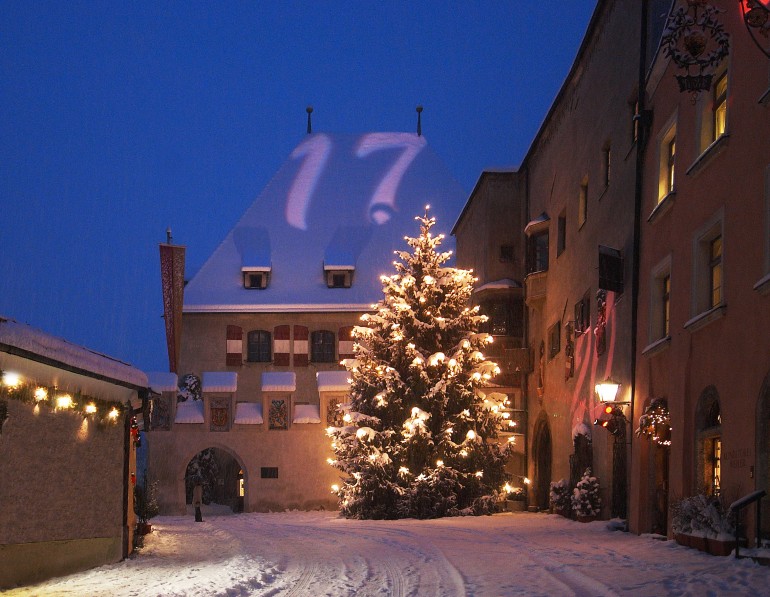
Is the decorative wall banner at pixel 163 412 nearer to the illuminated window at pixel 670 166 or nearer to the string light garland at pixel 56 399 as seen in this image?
the string light garland at pixel 56 399

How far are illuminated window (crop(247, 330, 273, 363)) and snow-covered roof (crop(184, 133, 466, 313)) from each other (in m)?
1.09

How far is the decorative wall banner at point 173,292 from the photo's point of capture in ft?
141

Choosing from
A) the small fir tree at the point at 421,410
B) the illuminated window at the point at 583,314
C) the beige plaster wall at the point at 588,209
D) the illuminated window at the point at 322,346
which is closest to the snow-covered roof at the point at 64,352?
the beige plaster wall at the point at 588,209

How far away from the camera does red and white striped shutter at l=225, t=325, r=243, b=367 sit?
145 ft

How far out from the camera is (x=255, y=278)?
1802 inches

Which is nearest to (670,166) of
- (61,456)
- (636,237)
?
(636,237)

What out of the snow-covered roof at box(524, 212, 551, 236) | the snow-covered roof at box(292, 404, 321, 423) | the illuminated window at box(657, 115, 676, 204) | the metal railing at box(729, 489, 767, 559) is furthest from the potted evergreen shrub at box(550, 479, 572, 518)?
the snow-covered roof at box(292, 404, 321, 423)

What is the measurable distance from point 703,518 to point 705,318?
116 inches

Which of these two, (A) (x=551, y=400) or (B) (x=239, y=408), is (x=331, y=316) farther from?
(A) (x=551, y=400)

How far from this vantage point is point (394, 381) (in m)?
28.8

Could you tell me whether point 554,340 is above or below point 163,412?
above

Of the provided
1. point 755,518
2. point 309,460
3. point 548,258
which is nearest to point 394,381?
point 548,258

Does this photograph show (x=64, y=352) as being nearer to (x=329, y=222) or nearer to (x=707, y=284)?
(x=707, y=284)

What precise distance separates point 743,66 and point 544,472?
2135 cm
